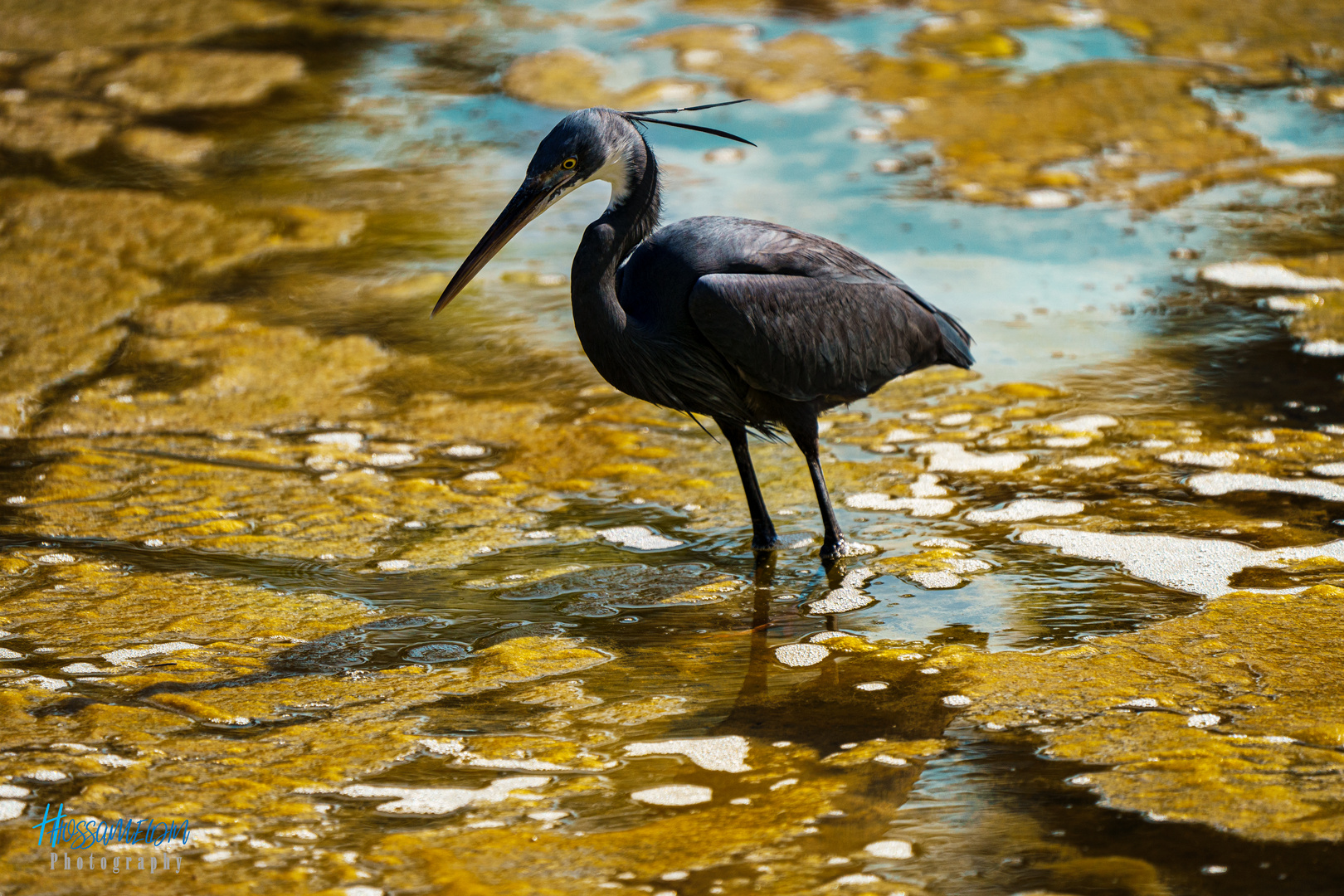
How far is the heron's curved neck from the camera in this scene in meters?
4.14

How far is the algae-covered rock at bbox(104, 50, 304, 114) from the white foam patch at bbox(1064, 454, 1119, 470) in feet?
22.3

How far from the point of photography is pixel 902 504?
480cm

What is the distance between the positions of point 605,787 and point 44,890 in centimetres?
117

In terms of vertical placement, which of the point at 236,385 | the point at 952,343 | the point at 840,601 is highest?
the point at 952,343

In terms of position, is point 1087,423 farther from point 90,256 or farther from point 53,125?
point 53,125

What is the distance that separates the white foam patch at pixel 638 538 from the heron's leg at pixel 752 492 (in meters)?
0.30

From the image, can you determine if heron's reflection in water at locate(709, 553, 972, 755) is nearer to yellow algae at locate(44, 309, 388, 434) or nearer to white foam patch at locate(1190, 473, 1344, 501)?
white foam patch at locate(1190, 473, 1344, 501)

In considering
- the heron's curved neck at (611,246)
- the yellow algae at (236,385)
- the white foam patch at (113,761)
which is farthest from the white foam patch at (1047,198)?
the white foam patch at (113,761)

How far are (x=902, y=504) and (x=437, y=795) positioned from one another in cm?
237

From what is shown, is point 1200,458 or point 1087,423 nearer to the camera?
point 1200,458

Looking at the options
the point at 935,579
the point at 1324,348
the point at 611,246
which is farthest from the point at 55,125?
the point at 1324,348

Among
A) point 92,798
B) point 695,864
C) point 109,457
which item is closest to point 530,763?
point 695,864

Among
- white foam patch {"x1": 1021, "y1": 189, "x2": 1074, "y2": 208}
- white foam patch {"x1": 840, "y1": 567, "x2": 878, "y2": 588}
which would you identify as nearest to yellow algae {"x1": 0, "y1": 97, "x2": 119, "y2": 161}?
white foam patch {"x1": 1021, "y1": 189, "x2": 1074, "y2": 208}

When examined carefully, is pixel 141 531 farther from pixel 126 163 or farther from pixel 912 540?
pixel 126 163
